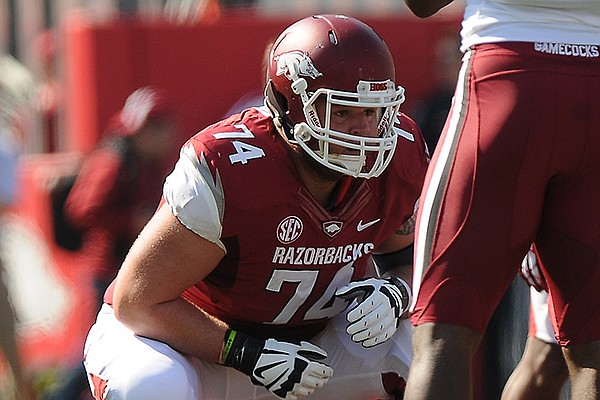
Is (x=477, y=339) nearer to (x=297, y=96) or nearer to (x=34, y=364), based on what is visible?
(x=297, y=96)

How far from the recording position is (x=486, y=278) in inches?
119

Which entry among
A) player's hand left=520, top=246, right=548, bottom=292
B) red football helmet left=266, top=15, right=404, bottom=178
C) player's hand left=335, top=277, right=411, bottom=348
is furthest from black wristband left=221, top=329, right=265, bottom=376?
player's hand left=520, top=246, right=548, bottom=292

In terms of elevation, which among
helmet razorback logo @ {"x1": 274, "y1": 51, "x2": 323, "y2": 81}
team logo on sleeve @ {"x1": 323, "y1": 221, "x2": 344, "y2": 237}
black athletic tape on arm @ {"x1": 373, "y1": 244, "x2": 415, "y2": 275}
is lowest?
black athletic tape on arm @ {"x1": 373, "y1": 244, "x2": 415, "y2": 275}

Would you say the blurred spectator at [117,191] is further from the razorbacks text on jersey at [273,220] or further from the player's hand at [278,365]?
the player's hand at [278,365]

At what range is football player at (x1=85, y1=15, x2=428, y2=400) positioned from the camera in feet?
11.1

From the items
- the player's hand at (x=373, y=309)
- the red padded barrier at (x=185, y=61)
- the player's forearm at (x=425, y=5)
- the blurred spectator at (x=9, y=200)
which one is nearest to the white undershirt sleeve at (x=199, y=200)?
the player's hand at (x=373, y=309)

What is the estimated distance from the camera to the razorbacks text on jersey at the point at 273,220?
3361 mm

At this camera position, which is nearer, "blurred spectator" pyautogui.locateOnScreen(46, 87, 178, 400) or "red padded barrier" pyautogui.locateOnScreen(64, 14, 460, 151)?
"blurred spectator" pyautogui.locateOnScreen(46, 87, 178, 400)

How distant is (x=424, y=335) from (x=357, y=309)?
1.55ft

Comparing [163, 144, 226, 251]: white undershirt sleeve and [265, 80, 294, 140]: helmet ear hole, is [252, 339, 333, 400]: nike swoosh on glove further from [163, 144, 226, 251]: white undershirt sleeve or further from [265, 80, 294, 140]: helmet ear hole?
[265, 80, 294, 140]: helmet ear hole

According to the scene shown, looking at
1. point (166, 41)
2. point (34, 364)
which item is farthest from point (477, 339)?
point (166, 41)

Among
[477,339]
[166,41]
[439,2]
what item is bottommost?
[166,41]

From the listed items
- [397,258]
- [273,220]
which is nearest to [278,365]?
[273,220]

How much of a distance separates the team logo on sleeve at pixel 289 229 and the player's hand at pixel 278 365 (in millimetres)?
261
